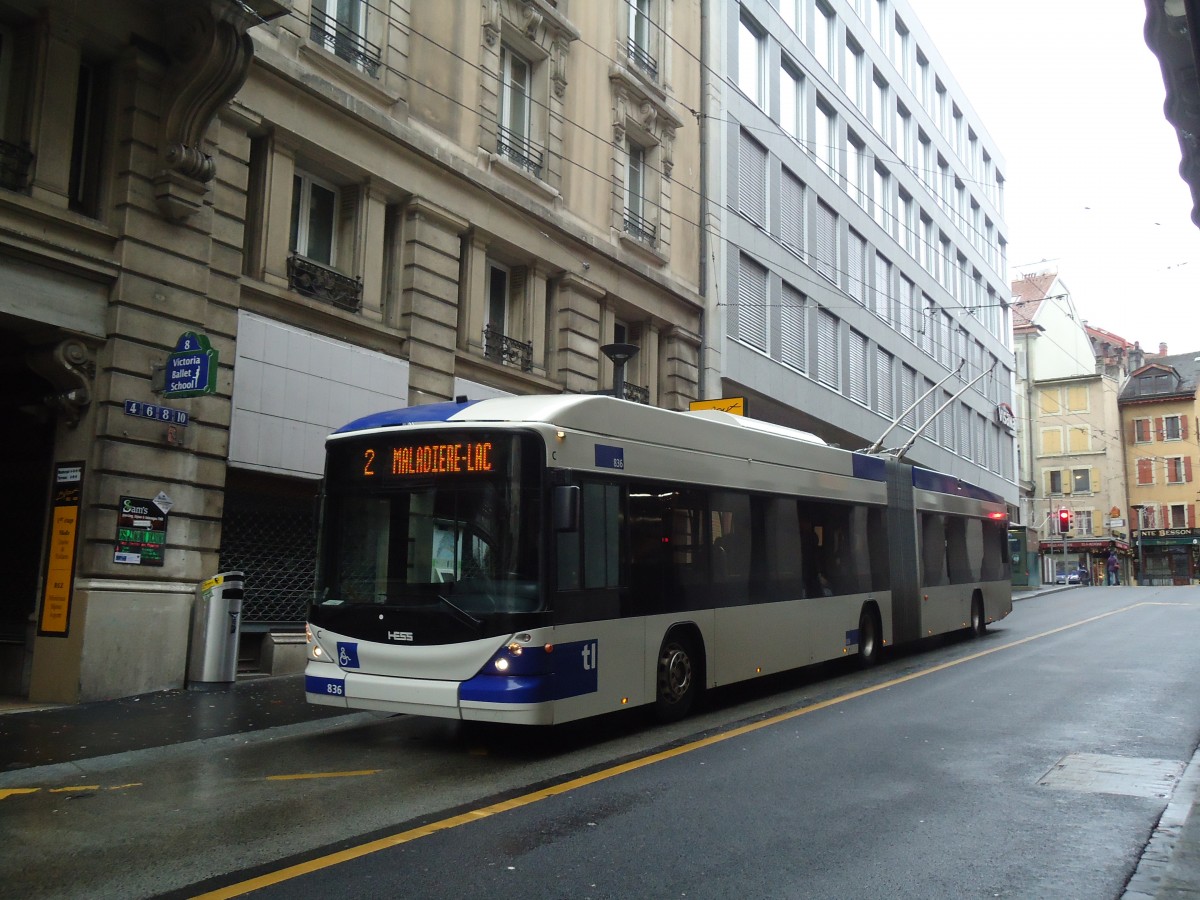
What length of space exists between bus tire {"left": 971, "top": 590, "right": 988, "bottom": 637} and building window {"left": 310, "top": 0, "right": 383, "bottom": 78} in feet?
46.4

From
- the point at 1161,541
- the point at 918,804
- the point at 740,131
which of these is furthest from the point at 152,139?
the point at 1161,541

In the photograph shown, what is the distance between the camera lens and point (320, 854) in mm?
5801

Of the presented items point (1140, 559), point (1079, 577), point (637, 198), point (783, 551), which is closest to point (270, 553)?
point (783, 551)

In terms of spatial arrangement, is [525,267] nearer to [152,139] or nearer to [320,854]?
[152,139]

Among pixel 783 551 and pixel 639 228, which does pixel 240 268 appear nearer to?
pixel 783 551

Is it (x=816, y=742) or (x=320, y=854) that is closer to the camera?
(x=320, y=854)

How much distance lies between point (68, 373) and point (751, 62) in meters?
21.3

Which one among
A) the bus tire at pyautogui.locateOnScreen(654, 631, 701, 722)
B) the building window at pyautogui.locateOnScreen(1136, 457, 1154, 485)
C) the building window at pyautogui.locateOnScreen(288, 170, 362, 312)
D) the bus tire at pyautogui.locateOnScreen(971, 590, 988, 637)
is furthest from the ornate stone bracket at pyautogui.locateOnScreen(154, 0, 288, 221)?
the building window at pyautogui.locateOnScreen(1136, 457, 1154, 485)

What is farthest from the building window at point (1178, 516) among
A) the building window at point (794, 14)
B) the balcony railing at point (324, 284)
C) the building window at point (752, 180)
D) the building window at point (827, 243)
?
the balcony railing at point (324, 284)

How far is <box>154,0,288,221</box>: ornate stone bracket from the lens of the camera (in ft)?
39.9

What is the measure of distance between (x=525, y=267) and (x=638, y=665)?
1137 cm

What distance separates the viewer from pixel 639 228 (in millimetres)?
23109

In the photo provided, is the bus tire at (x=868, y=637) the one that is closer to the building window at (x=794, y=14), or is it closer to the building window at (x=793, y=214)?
the building window at (x=793, y=214)

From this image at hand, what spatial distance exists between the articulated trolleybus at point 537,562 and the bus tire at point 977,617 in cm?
955
